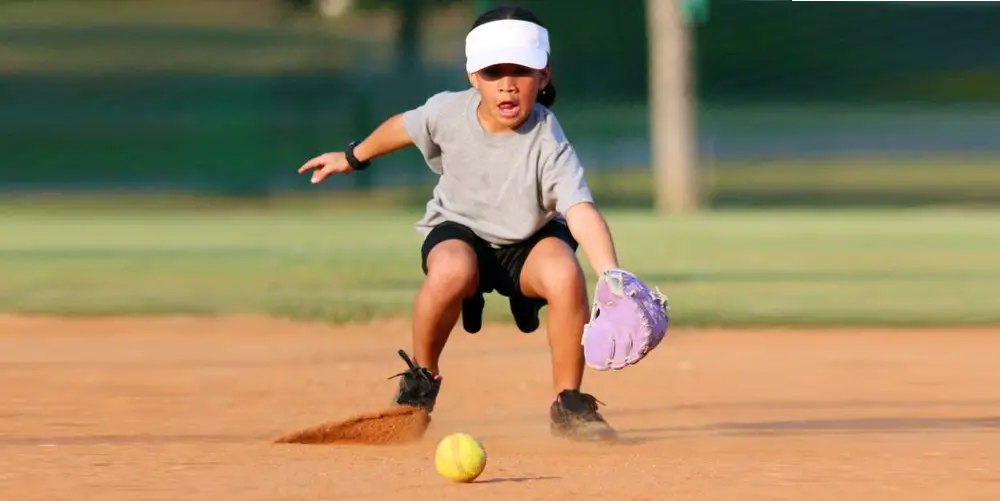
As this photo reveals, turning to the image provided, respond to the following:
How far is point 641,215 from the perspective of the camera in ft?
66.4

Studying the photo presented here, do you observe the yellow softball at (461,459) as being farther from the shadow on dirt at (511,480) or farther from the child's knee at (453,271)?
the child's knee at (453,271)

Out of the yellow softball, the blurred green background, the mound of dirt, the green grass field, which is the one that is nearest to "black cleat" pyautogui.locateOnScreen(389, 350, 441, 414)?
the mound of dirt

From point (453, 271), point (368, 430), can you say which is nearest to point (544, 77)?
point (453, 271)

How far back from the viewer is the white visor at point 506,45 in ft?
19.3

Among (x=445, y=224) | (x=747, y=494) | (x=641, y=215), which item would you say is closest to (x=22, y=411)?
(x=445, y=224)

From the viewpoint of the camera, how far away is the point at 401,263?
14633 millimetres

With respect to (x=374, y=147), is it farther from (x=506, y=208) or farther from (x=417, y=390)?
(x=417, y=390)

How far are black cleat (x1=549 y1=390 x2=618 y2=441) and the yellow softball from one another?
0.85 metres

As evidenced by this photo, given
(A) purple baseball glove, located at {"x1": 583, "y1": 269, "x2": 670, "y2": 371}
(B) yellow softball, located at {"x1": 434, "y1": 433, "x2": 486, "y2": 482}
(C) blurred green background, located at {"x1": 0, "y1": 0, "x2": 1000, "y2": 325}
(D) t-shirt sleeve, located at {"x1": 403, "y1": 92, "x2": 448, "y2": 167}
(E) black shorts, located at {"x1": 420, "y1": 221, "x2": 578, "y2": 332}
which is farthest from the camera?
(C) blurred green background, located at {"x1": 0, "y1": 0, "x2": 1000, "y2": 325}

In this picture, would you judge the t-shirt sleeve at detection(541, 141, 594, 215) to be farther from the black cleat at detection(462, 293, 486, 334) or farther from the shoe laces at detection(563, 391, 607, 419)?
the shoe laces at detection(563, 391, 607, 419)

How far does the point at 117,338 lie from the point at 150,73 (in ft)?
38.3

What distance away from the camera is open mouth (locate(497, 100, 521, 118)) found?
19.6ft

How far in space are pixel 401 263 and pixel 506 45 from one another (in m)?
8.79

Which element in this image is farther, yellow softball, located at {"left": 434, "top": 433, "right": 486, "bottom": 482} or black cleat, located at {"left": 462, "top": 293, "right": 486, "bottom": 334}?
black cleat, located at {"left": 462, "top": 293, "right": 486, "bottom": 334}
